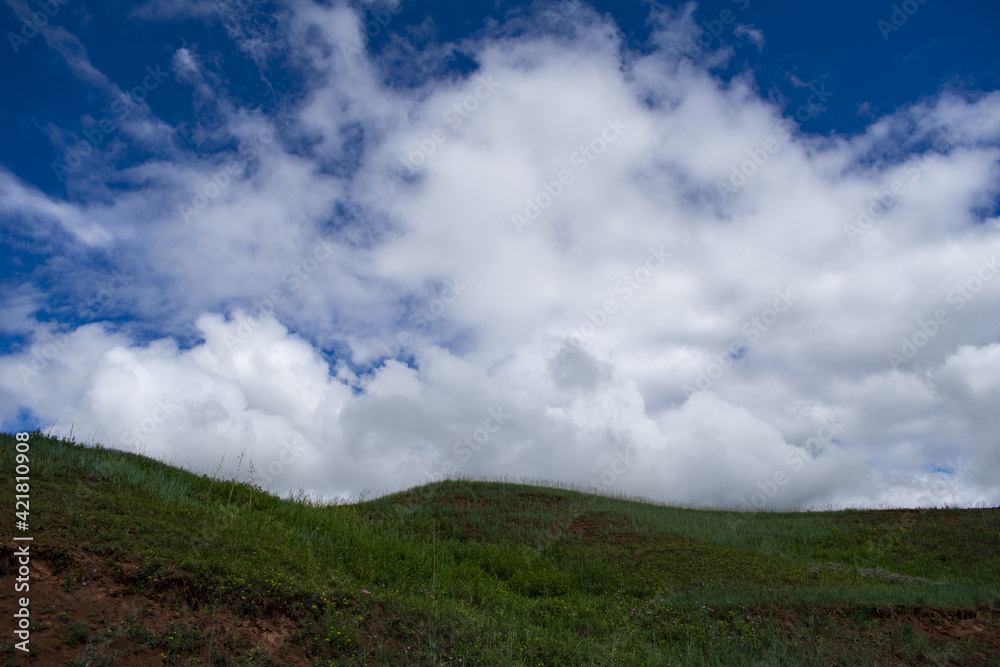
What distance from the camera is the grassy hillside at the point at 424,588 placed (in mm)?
6926

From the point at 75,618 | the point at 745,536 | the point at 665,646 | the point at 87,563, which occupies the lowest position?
the point at 665,646

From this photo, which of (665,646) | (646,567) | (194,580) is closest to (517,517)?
(646,567)

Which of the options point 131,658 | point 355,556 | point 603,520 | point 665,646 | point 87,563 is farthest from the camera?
point 603,520

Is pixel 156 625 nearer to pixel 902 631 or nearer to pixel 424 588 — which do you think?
pixel 424 588

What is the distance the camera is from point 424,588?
11.2 meters

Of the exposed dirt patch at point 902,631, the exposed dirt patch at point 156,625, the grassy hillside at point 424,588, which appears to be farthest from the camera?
the exposed dirt patch at point 902,631

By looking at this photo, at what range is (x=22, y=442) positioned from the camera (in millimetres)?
11086

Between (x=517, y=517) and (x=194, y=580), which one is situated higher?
(x=517, y=517)

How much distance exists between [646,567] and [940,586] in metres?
7.31

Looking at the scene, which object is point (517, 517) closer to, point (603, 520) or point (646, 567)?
point (603, 520)

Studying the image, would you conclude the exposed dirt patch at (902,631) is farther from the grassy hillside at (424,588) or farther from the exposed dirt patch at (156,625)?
the exposed dirt patch at (156,625)

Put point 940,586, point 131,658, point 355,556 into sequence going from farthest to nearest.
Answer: point 940,586 < point 355,556 < point 131,658

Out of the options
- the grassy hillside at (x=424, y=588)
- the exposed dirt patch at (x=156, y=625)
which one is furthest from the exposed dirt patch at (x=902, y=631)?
the exposed dirt patch at (x=156, y=625)

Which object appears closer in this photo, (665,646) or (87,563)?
(87,563)
